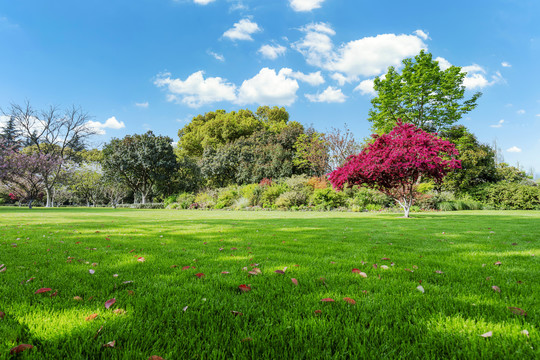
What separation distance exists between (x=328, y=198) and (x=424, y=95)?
15002 mm

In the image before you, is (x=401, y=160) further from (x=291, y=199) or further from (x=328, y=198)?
(x=291, y=199)

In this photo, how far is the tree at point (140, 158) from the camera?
25625mm

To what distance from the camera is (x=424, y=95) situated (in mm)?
22766

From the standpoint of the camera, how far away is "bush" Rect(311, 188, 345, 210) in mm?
16781

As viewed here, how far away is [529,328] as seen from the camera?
1398 mm

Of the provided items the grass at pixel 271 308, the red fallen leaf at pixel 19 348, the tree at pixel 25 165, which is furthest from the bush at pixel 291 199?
the tree at pixel 25 165

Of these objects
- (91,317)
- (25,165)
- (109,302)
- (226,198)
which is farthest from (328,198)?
(25,165)

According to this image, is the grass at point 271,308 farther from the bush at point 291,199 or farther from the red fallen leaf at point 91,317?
the bush at point 291,199

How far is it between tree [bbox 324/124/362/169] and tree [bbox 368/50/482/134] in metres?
2.94

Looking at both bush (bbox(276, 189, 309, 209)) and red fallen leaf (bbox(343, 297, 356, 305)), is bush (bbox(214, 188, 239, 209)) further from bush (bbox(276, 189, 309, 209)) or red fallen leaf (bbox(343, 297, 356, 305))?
red fallen leaf (bbox(343, 297, 356, 305))

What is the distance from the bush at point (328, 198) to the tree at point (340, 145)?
25.4 ft

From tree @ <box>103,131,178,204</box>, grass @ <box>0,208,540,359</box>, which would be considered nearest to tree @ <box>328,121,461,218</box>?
grass @ <box>0,208,540,359</box>

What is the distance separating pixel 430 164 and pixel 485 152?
60.1ft

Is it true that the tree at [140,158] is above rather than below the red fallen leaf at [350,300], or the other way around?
above
